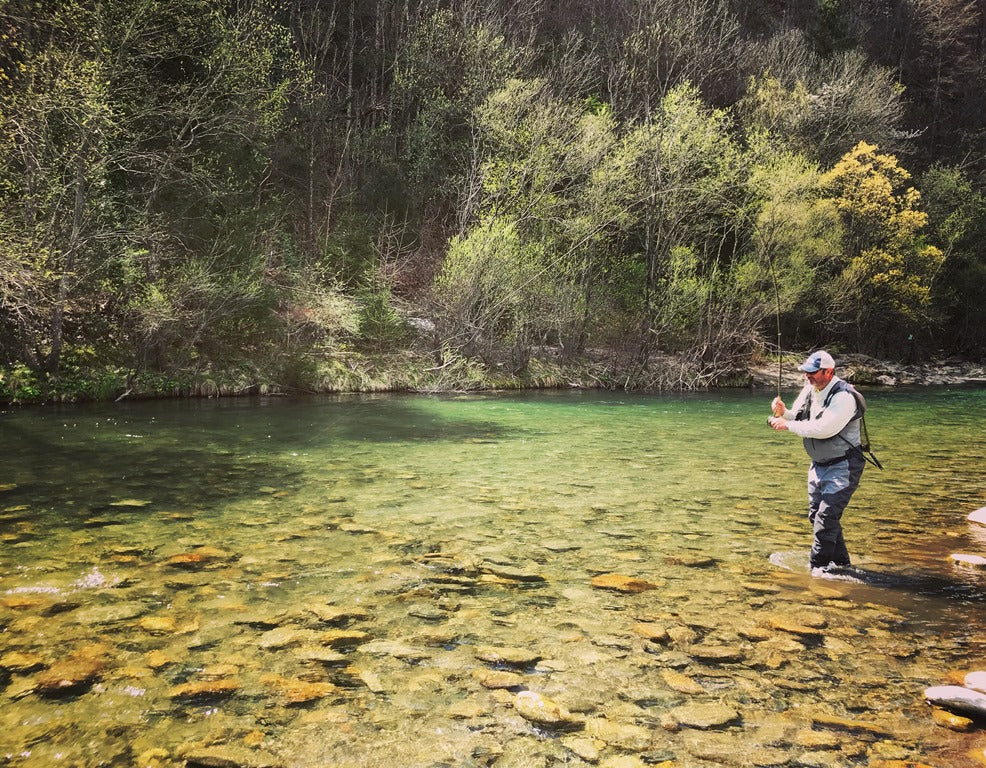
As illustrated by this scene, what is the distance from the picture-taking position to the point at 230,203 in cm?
2450

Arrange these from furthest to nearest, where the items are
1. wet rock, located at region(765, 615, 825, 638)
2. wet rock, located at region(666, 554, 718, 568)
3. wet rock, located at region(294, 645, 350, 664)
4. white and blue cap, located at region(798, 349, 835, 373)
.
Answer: wet rock, located at region(666, 554, 718, 568)
white and blue cap, located at region(798, 349, 835, 373)
wet rock, located at region(765, 615, 825, 638)
wet rock, located at region(294, 645, 350, 664)

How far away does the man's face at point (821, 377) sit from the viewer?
6773mm

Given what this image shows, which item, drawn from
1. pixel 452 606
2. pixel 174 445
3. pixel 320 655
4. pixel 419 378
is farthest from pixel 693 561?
pixel 419 378

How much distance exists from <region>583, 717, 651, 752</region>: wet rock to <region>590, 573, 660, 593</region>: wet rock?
7.68 feet

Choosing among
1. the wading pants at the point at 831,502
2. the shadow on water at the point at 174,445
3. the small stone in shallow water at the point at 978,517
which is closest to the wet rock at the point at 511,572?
the wading pants at the point at 831,502

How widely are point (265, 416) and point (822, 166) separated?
3499 cm

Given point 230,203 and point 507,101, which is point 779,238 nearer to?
point 507,101

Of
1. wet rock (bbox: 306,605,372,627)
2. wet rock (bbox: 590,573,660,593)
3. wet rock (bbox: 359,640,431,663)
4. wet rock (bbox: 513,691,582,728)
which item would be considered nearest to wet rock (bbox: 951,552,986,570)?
wet rock (bbox: 590,573,660,593)

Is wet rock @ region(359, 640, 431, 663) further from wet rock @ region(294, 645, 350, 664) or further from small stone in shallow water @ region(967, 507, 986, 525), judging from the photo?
small stone in shallow water @ region(967, 507, 986, 525)

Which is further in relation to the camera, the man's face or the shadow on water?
the shadow on water

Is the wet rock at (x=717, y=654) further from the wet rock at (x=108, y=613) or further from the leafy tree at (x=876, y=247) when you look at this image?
the leafy tree at (x=876, y=247)

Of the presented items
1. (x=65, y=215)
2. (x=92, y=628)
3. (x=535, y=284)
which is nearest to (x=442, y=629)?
(x=92, y=628)

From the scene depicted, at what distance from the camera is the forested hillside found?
63.0 feet

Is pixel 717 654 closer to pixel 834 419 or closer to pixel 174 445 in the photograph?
pixel 834 419
